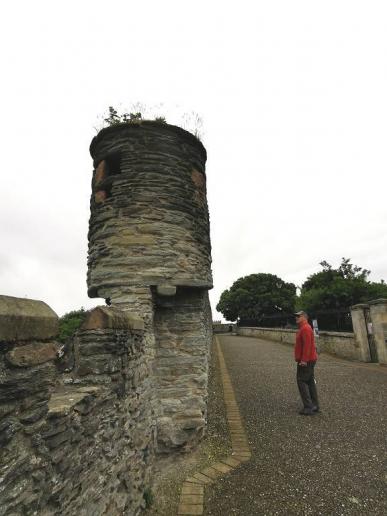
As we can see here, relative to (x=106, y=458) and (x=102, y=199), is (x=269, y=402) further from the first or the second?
(x=102, y=199)

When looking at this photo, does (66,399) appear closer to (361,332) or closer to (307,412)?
(307,412)

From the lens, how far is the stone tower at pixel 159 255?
4828mm

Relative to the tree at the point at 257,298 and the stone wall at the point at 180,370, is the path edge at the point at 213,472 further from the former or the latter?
the tree at the point at 257,298

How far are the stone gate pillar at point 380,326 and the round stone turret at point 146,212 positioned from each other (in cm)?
Answer: 668

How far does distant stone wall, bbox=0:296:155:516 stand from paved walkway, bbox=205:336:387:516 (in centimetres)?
110

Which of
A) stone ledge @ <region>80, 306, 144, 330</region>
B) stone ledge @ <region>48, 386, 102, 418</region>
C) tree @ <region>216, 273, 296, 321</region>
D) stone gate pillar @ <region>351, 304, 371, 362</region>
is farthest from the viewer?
tree @ <region>216, 273, 296, 321</region>

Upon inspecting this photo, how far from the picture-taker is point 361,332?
1038cm

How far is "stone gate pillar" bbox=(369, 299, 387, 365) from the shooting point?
933cm

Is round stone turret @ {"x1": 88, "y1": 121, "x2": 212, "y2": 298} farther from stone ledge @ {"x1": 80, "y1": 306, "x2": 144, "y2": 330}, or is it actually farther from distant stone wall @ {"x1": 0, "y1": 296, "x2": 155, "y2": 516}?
stone ledge @ {"x1": 80, "y1": 306, "x2": 144, "y2": 330}

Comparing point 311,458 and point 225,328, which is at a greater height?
point 225,328

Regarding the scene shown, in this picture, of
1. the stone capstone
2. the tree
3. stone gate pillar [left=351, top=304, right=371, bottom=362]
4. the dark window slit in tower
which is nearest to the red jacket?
the dark window slit in tower

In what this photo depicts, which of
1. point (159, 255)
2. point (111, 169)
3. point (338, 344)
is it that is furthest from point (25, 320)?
point (338, 344)

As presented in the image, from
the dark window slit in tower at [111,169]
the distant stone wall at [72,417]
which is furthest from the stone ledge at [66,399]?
the dark window slit in tower at [111,169]

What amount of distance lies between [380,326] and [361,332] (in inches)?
40.1
